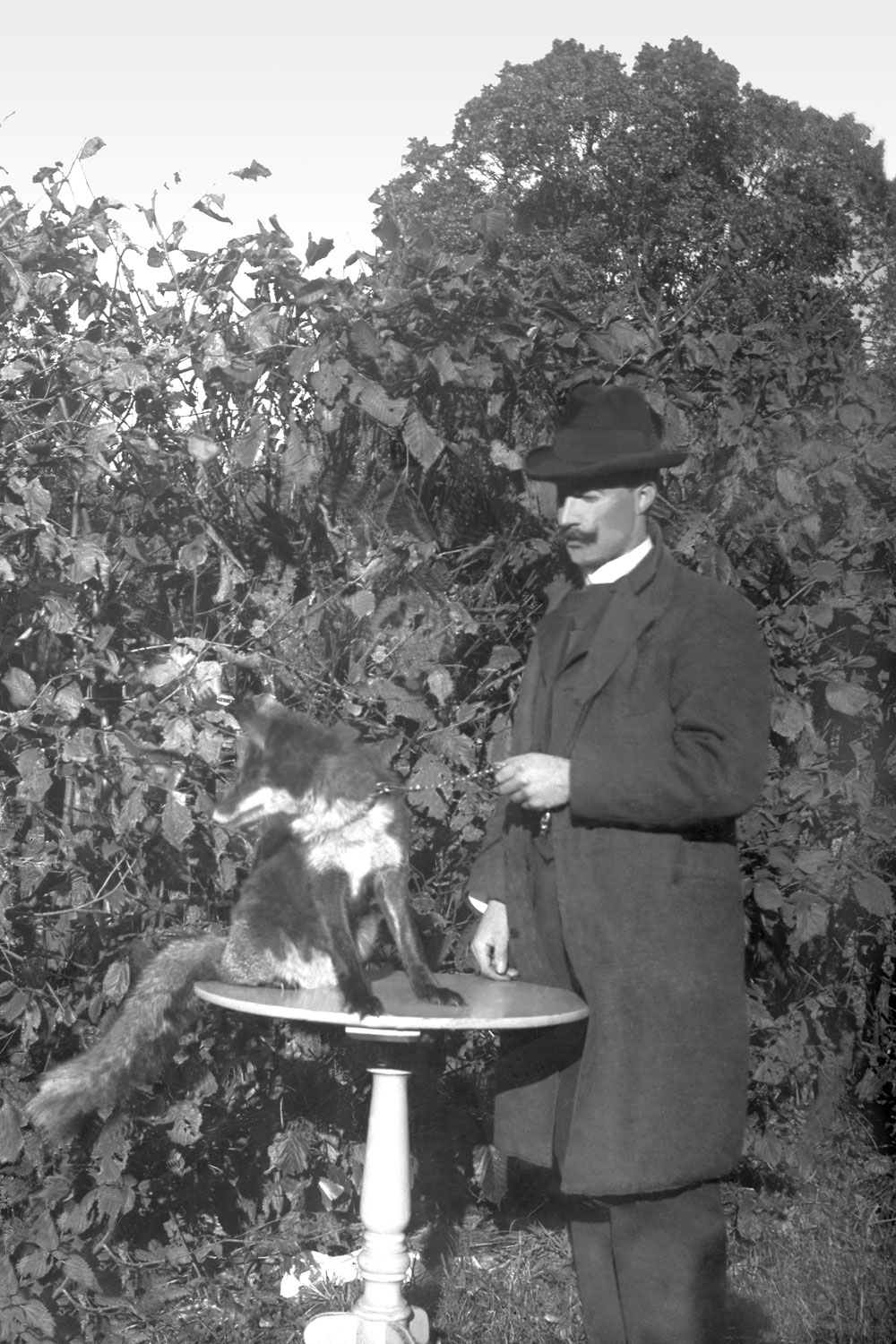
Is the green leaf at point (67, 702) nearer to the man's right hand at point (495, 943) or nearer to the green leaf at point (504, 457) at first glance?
the man's right hand at point (495, 943)

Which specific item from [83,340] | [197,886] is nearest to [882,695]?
[197,886]

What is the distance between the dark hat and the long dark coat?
246mm

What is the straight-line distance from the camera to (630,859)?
326 centimetres

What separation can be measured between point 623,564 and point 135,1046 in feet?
5.91

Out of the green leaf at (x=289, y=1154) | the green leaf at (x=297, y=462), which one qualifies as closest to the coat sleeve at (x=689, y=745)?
the green leaf at (x=297, y=462)

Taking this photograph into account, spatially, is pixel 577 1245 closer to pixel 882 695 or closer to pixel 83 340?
pixel 882 695

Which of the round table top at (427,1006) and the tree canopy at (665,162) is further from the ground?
the tree canopy at (665,162)

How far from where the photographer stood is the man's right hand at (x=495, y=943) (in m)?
3.65

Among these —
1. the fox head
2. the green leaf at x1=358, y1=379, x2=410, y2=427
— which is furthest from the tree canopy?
the fox head

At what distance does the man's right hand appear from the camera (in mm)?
3650

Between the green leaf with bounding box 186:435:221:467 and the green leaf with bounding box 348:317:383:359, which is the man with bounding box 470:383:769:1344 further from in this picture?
the green leaf with bounding box 186:435:221:467

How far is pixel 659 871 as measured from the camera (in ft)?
10.7

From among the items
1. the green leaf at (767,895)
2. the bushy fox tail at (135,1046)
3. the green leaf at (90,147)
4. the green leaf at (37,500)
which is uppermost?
the green leaf at (90,147)

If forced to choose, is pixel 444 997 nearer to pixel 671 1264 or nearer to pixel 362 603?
pixel 671 1264
